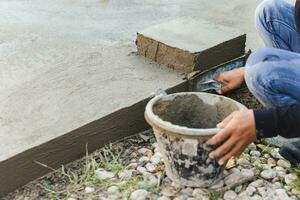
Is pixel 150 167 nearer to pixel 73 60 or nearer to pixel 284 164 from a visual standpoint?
pixel 284 164

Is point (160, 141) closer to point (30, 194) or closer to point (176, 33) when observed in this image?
point (30, 194)

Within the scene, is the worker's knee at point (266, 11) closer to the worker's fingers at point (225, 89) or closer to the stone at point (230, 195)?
the worker's fingers at point (225, 89)

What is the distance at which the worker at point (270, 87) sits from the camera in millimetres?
2209

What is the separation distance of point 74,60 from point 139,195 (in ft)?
3.71

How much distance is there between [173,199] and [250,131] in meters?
0.52

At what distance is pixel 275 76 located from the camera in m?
2.50

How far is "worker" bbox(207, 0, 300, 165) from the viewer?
2.21 m

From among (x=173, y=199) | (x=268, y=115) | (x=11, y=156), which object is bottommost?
(x=173, y=199)

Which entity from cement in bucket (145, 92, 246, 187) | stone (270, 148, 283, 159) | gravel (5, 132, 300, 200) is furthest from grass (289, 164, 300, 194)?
cement in bucket (145, 92, 246, 187)

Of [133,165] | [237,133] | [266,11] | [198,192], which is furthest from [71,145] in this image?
[266,11]

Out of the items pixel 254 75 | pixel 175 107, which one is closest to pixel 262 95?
pixel 254 75

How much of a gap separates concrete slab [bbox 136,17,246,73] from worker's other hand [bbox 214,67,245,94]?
0.56ft

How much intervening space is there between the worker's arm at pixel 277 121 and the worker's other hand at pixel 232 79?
29.5 inches

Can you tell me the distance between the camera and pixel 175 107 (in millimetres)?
2674
